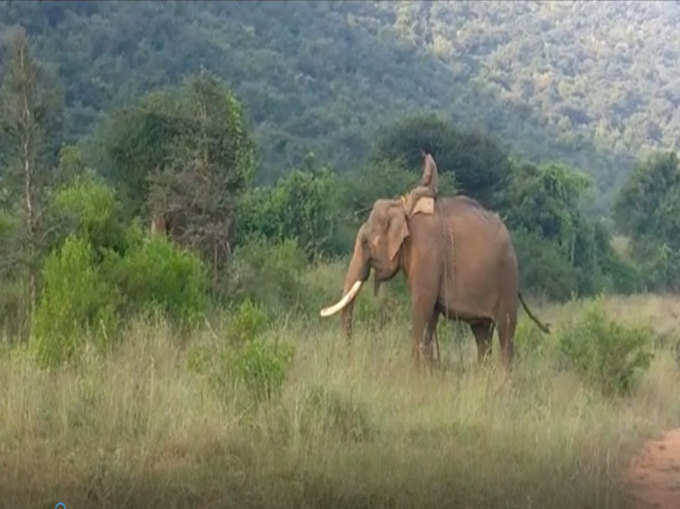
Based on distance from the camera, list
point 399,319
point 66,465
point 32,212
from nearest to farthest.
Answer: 1. point 66,465
2. point 32,212
3. point 399,319

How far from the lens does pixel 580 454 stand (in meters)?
7.75

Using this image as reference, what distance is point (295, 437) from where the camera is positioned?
7.07m

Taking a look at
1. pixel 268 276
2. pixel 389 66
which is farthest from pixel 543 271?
pixel 389 66

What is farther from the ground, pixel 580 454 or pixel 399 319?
pixel 580 454

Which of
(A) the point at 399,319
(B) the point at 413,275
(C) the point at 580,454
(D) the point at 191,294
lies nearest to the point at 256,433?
(C) the point at 580,454

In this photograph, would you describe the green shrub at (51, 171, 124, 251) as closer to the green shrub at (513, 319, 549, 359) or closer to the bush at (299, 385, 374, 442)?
the bush at (299, 385, 374, 442)

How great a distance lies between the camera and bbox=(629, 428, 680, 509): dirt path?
7223mm

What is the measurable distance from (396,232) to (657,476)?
393cm

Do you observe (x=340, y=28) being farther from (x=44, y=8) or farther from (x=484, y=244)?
(x=484, y=244)

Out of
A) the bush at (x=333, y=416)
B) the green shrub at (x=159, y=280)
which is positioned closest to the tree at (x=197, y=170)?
the green shrub at (x=159, y=280)

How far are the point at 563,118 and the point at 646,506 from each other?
5412 cm

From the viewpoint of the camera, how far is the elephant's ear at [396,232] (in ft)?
36.0

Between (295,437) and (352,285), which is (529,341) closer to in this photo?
(352,285)

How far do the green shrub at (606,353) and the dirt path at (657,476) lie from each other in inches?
→ 71.6
